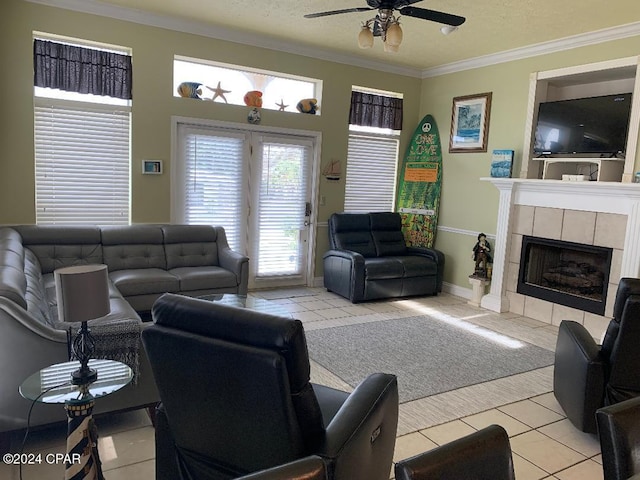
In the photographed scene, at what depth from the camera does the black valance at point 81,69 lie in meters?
4.48

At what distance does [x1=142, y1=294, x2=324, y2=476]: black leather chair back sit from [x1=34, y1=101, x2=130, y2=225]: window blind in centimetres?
370

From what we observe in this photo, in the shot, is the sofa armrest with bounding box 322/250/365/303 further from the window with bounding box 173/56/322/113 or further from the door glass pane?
the window with bounding box 173/56/322/113

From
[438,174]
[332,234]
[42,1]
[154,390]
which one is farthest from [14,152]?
[438,174]

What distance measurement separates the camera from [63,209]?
4770 millimetres

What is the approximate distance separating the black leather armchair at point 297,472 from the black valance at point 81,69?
187 inches

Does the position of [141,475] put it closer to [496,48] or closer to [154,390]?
[154,390]

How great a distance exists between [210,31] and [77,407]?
443cm

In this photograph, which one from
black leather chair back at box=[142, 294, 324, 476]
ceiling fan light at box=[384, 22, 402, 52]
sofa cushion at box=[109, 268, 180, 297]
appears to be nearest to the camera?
black leather chair back at box=[142, 294, 324, 476]

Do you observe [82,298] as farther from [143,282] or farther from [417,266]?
[417,266]

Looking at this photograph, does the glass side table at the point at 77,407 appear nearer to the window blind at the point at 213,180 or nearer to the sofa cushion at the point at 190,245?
the sofa cushion at the point at 190,245

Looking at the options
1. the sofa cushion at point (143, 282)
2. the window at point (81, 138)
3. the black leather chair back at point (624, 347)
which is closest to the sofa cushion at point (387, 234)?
the sofa cushion at point (143, 282)

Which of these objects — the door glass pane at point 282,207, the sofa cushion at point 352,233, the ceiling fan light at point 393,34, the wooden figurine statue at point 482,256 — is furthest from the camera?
the sofa cushion at point 352,233

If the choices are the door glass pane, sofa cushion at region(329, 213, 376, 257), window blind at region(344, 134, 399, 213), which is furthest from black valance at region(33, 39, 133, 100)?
window blind at region(344, 134, 399, 213)

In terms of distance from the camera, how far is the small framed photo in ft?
16.6
